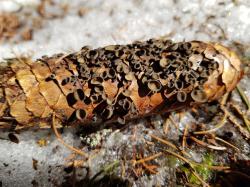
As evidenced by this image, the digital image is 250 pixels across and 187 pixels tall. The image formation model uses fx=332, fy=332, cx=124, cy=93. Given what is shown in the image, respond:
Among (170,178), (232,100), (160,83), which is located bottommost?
(170,178)

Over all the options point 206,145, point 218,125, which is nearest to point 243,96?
point 218,125

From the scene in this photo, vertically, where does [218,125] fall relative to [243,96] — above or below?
below

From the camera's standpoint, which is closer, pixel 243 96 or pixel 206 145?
pixel 206 145

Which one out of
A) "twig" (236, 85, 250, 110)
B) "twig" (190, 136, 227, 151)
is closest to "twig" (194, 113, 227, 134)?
"twig" (190, 136, 227, 151)

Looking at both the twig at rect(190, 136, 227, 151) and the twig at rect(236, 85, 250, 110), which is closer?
the twig at rect(190, 136, 227, 151)

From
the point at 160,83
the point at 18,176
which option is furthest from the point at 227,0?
the point at 18,176

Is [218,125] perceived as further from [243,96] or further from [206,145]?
[243,96]

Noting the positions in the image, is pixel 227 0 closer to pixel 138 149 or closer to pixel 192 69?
pixel 192 69

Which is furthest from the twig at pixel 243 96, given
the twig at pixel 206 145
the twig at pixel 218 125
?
the twig at pixel 206 145

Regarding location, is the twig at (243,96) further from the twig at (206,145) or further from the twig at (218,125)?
the twig at (206,145)

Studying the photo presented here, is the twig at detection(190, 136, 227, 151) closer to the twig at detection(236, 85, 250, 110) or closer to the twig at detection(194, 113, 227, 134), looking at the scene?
the twig at detection(194, 113, 227, 134)

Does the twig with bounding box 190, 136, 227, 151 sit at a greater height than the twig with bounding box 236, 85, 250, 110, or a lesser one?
lesser
